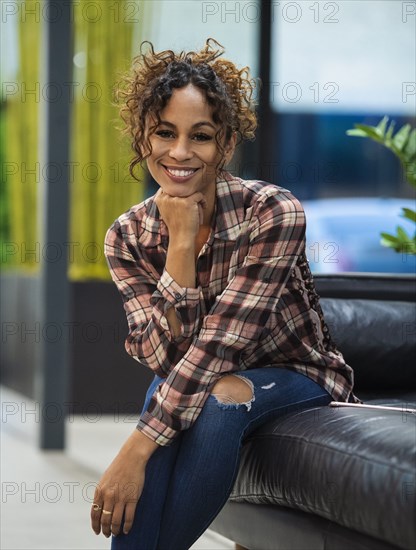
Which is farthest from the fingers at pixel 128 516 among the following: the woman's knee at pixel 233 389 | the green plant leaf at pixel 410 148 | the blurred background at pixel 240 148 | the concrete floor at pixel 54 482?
the blurred background at pixel 240 148

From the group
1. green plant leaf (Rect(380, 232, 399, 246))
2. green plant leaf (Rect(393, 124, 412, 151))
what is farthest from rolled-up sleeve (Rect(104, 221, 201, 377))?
green plant leaf (Rect(393, 124, 412, 151))

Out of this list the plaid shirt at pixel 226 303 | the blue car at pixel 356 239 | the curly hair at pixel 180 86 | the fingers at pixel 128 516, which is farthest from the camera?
the blue car at pixel 356 239

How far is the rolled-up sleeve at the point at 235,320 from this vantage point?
6.01ft

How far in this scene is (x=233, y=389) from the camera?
1.87 meters

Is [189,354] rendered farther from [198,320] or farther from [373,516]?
[373,516]

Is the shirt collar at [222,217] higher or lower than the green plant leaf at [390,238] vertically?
higher

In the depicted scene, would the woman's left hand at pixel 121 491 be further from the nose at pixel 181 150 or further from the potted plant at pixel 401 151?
the potted plant at pixel 401 151

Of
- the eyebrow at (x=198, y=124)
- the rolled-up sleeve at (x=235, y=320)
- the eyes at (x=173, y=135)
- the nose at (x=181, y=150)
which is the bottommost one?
the rolled-up sleeve at (x=235, y=320)

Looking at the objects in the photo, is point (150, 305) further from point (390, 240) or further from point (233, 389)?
point (390, 240)

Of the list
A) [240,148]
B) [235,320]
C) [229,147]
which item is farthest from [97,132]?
[235,320]

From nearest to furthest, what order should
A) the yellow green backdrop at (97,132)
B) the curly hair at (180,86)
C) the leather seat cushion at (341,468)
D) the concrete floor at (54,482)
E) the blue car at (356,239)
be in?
the leather seat cushion at (341,468) → the curly hair at (180,86) → the concrete floor at (54,482) → the yellow green backdrop at (97,132) → the blue car at (356,239)

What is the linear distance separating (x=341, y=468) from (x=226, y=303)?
1.34 feet

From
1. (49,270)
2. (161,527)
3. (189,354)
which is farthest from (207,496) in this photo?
(49,270)

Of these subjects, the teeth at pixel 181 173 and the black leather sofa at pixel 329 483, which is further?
the teeth at pixel 181 173
